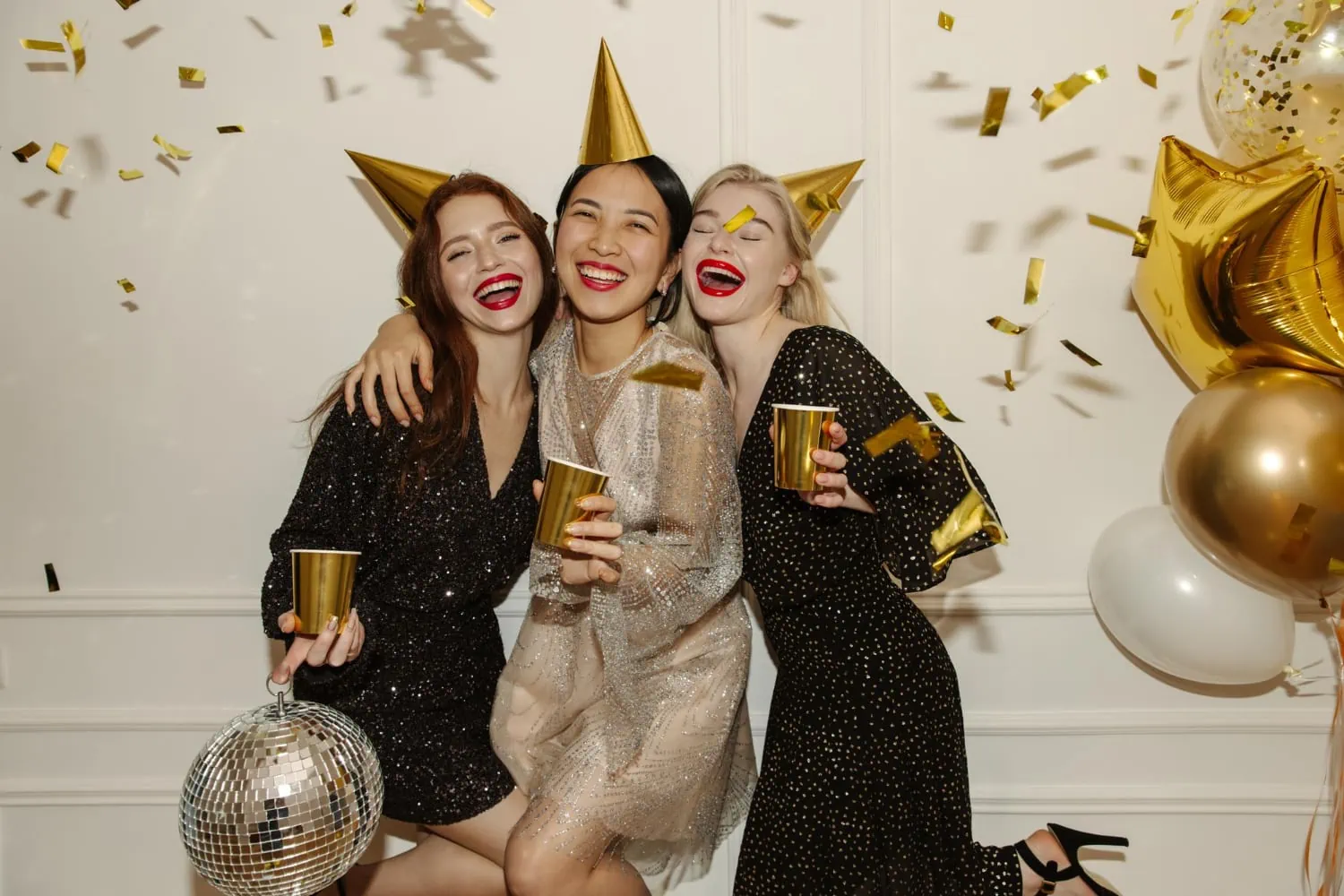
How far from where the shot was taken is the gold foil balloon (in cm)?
184

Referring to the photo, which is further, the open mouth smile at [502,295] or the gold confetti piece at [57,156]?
the gold confetti piece at [57,156]

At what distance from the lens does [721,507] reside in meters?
2.00

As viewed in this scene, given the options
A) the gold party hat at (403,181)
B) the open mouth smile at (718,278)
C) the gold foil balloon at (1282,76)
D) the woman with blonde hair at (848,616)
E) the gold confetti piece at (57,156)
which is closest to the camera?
the gold foil balloon at (1282,76)

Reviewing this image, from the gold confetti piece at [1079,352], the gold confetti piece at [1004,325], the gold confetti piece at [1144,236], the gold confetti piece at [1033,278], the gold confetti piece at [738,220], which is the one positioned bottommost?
the gold confetti piece at [1079,352]

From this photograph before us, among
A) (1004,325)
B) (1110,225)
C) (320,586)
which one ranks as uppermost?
(1110,225)

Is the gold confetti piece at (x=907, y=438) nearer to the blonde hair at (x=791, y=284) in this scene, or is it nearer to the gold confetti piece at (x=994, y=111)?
the blonde hair at (x=791, y=284)

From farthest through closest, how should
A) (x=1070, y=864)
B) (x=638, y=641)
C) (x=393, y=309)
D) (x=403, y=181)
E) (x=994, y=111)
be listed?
(x=393, y=309) → (x=994, y=111) → (x=403, y=181) → (x=1070, y=864) → (x=638, y=641)

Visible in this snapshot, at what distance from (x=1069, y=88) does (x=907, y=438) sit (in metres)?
0.81

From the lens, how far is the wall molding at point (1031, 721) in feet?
7.91

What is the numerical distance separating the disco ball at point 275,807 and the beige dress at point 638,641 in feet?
1.28

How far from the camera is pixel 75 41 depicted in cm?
235

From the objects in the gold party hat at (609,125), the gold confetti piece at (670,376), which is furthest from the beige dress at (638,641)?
the gold party hat at (609,125)

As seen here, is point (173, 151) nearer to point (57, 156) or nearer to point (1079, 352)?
point (57, 156)

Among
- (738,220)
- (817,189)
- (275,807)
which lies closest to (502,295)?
(738,220)
